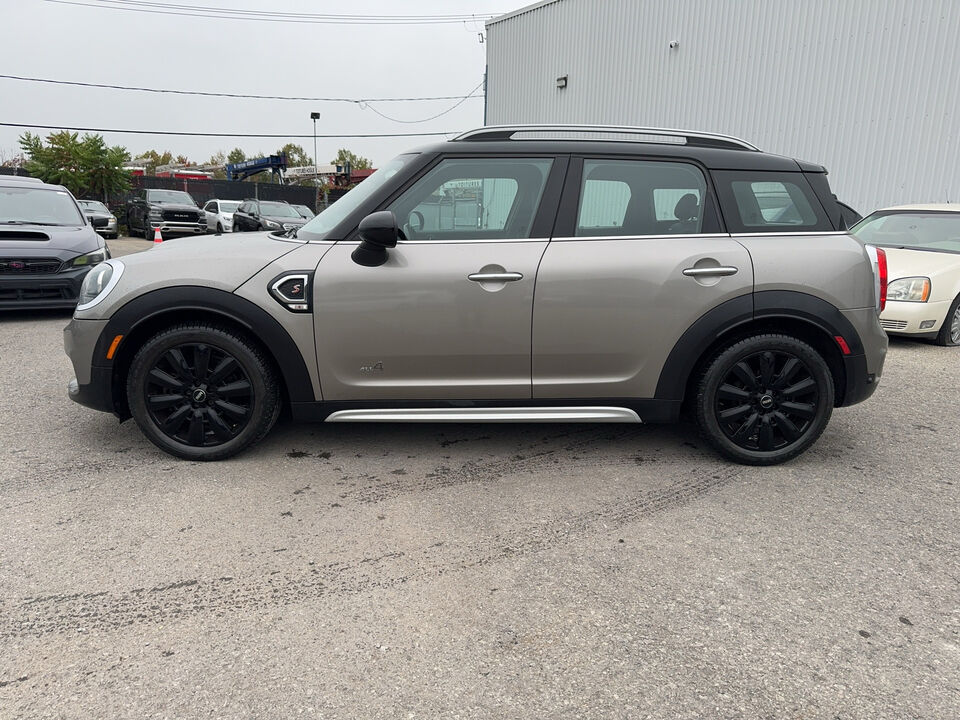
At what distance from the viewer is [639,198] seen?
145 inches

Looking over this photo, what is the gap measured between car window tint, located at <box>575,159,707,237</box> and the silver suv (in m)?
0.01

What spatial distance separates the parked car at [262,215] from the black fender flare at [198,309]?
13.8 m

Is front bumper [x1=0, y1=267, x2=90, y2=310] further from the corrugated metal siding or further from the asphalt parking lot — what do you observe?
the corrugated metal siding

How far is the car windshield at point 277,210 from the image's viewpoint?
20375mm

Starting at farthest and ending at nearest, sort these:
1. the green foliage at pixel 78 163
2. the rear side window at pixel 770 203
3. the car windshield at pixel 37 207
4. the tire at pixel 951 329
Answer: the green foliage at pixel 78 163 → the car windshield at pixel 37 207 → the tire at pixel 951 329 → the rear side window at pixel 770 203

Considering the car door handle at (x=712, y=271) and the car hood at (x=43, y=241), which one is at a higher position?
the car door handle at (x=712, y=271)

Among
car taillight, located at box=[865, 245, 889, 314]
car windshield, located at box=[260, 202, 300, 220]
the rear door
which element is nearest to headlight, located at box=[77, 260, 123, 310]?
the rear door

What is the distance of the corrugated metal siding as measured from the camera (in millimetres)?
11484

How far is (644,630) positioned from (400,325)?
6.11 feet

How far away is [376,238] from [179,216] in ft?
72.0

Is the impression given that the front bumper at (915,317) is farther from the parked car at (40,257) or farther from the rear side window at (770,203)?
the parked car at (40,257)

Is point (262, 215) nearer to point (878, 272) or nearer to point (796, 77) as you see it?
point (796, 77)

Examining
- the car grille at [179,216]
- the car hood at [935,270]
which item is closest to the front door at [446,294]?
the car hood at [935,270]

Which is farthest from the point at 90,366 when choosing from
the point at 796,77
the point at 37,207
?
the point at 796,77
